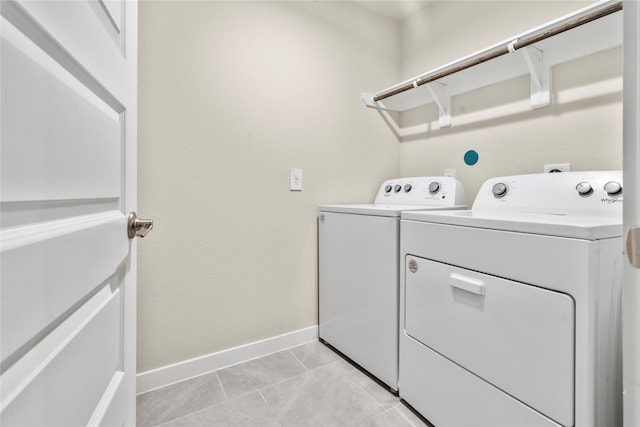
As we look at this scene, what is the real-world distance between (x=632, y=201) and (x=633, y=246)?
67mm

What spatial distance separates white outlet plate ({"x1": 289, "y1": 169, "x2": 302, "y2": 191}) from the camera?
72.4 inches

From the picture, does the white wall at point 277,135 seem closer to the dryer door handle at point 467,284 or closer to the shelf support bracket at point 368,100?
the shelf support bracket at point 368,100

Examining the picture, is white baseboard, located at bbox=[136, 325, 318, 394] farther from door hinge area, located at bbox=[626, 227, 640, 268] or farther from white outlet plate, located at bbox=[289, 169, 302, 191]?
door hinge area, located at bbox=[626, 227, 640, 268]

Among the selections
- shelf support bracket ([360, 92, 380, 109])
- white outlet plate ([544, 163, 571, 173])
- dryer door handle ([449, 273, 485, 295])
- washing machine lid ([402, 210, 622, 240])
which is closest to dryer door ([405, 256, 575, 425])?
dryer door handle ([449, 273, 485, 295])

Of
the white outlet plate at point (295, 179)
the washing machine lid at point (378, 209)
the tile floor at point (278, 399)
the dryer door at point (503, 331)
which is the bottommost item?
the tile floor at point (278, 399)

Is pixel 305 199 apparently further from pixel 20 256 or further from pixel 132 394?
pixel 20 256

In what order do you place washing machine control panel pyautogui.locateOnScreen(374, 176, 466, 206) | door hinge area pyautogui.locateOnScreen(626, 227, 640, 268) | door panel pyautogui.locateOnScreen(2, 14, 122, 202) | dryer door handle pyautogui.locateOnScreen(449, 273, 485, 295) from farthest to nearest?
washing machine control panel pyautogui.locateOnScreen(374, 176, 466, 206)
dryer door handle pyautogui.locateOnScreen(449, 273, 485, 295)
door hinge area pyautogui.locateOnScreen(626, 227, 640, 268)
door panel pyautogui.locateOnScreen(2, 14, 122, 202)

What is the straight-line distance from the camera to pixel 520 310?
90cm

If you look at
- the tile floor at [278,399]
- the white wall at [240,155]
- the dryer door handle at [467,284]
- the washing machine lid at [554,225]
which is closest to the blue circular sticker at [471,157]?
the white wall at [240,155]

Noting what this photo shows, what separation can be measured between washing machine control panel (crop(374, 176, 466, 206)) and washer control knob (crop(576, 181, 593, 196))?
58cm

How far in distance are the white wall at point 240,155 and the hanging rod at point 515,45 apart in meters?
0.42

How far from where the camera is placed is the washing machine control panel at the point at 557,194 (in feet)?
3.62

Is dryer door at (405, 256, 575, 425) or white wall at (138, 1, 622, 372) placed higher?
white wall at (138, 1, 622, 372)

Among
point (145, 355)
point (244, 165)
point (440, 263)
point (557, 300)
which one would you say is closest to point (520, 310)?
point (557, 300)
